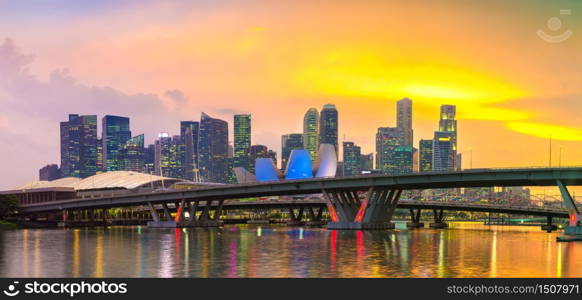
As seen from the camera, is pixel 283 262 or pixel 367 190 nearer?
pixel 283 262

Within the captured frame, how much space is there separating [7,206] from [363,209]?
8721 cm

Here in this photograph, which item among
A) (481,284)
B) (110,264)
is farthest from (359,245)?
(481,284)

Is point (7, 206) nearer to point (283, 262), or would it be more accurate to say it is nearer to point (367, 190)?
point (367, 190)

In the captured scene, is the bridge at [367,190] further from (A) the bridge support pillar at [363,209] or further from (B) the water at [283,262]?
(B) the water at [283,262]

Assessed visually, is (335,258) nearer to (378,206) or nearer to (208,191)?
(378,206)

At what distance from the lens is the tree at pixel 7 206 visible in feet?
561

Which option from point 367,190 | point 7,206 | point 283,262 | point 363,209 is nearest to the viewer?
point 283,262

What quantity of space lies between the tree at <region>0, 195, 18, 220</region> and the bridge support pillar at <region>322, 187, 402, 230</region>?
7814 cm

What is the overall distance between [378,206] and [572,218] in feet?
122

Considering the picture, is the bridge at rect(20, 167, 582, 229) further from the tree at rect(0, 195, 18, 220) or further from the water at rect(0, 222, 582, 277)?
the water at rect(0, 222, 582, 277)

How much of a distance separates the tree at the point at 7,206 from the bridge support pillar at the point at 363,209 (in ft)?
256

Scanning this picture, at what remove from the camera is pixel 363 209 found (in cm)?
13962

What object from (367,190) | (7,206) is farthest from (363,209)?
(7,206)

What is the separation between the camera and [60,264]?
195 ft
